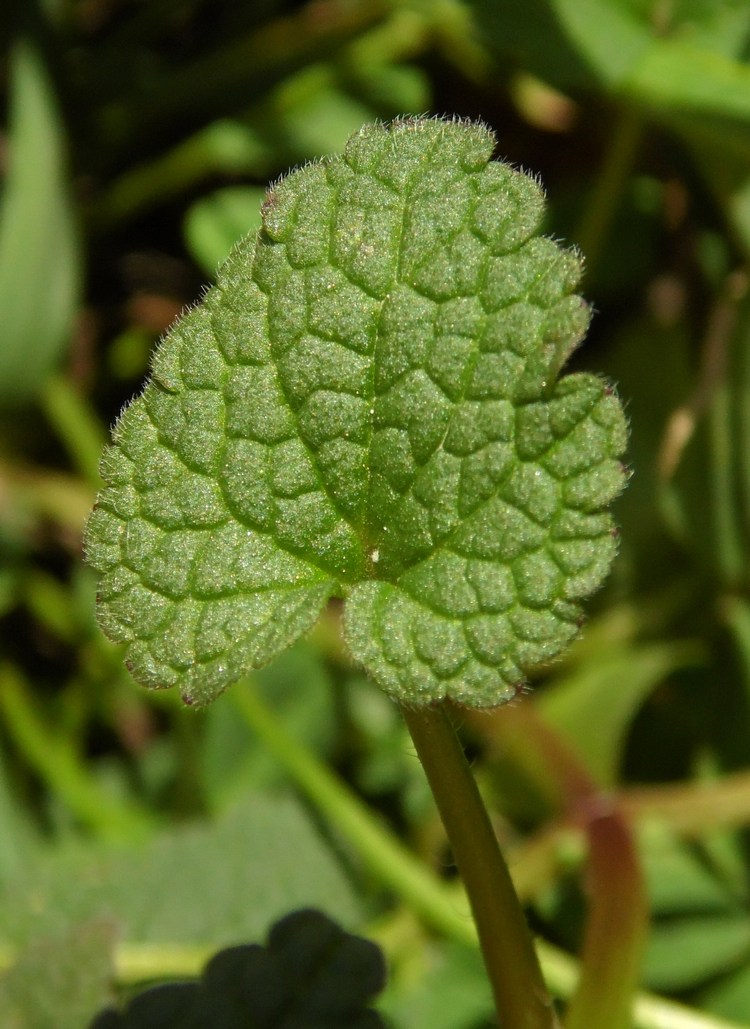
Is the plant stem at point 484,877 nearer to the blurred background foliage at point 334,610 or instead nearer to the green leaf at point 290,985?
the green leaf at point 290,985

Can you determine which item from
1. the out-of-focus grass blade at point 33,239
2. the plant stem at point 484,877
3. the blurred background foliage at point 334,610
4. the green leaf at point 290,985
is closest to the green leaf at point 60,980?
the blurred background foliage at point 334,610

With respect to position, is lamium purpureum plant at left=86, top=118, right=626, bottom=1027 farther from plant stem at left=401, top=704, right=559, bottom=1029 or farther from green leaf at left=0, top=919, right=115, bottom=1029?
green leaf at left=0, top=919, right=115, bottom=1029

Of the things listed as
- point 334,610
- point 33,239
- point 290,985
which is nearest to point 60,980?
point 290,985

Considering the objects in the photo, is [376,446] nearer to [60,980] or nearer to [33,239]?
[60,980]

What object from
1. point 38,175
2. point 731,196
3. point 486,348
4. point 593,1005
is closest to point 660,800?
point 593,1005

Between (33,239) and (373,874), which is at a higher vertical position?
(33,239)

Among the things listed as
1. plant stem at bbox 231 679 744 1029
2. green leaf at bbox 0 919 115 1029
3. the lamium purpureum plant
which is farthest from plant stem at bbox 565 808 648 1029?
green leaf at bbox 0 919 115 1029

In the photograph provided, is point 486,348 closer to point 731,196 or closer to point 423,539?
point 423,539
